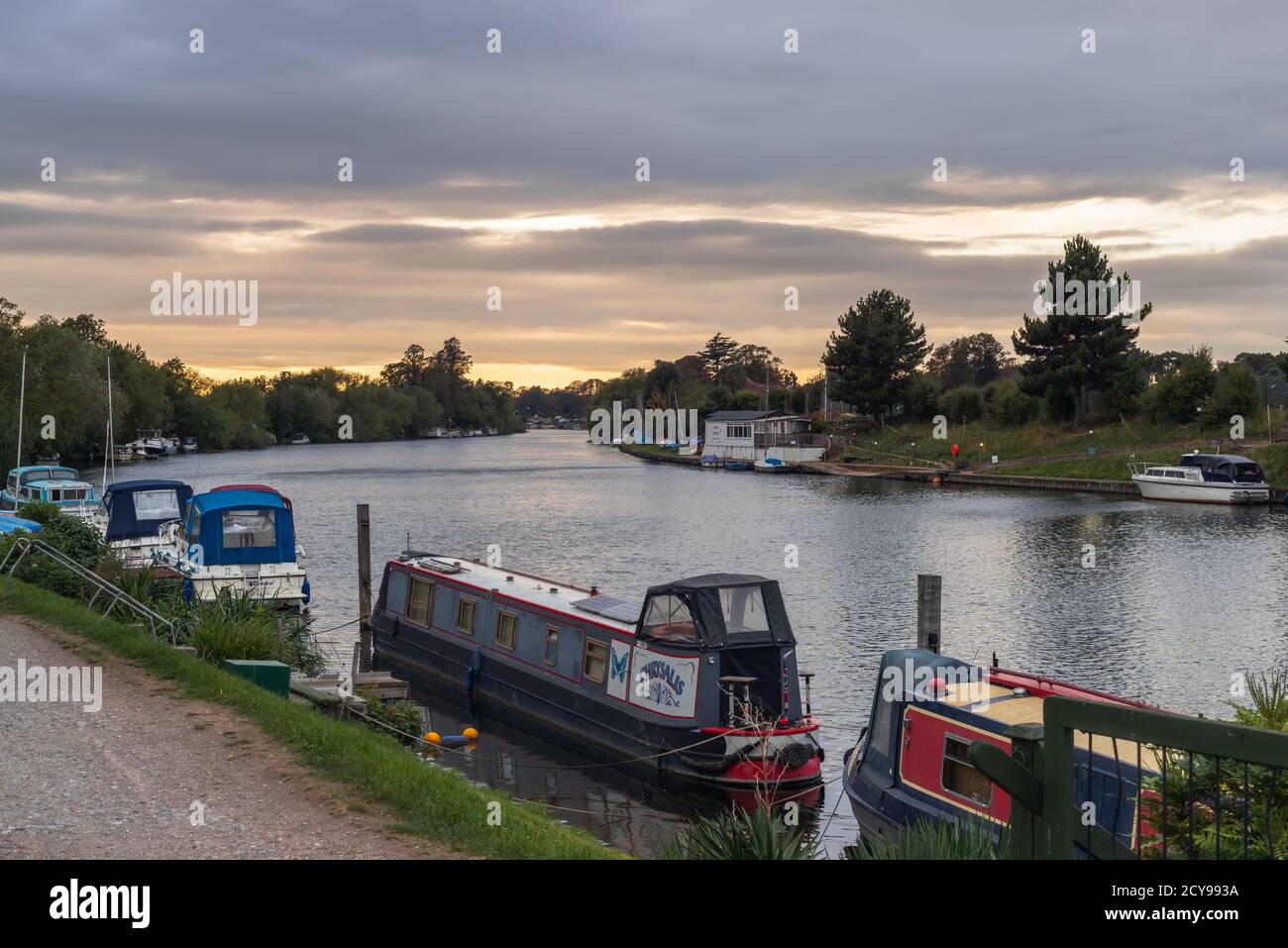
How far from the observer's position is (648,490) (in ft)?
325

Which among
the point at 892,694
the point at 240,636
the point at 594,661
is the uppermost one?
the point at 240,636

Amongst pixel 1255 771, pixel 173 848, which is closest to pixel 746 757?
pixel 173 848

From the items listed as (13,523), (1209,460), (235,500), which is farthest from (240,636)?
(1209,460)

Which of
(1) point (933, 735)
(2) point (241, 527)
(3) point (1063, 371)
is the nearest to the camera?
(1) point (933, 735)

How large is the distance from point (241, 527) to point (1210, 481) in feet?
198

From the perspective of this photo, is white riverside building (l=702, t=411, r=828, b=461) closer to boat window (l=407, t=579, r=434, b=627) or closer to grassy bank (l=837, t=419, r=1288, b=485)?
grassy bank (l=837, t=419, r=1288, b=485)

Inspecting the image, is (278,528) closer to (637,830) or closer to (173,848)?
(637,830)

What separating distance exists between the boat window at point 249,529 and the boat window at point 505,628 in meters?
10.8

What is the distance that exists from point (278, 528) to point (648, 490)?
6433 cm

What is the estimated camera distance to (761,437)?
12912cm

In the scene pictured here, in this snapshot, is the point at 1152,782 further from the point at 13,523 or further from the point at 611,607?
the point at 13,523

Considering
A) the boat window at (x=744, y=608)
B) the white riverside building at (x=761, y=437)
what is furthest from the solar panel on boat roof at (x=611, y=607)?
the white riverside building at (x=761, y=437)

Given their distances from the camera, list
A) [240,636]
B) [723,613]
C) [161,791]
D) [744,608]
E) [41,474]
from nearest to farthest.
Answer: [161,791], [240,636], [723,613], [744,608], [41,474]
